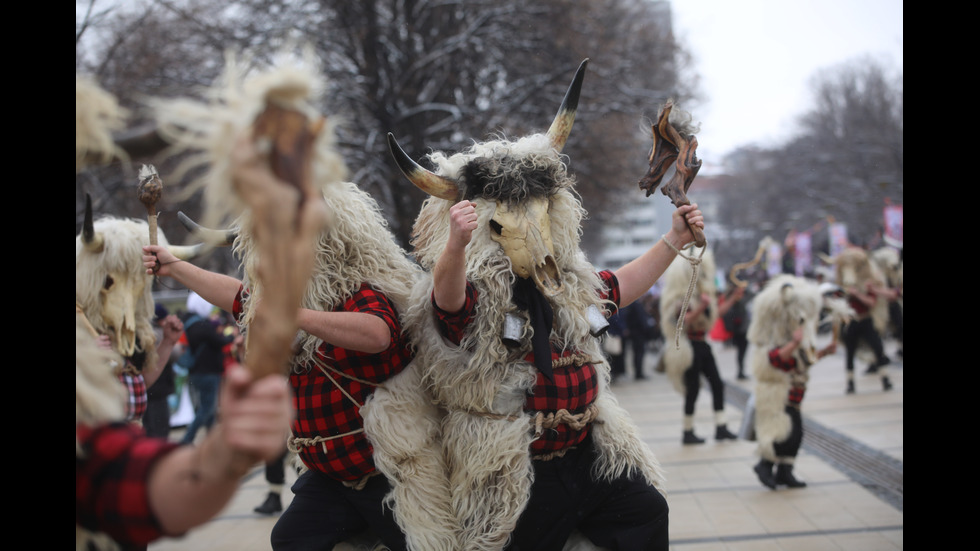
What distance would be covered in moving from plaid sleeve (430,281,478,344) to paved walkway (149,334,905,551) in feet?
9.25

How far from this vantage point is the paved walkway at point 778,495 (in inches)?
182

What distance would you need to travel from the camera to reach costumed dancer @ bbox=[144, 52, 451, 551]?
240 cm

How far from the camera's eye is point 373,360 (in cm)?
251

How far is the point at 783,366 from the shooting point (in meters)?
5.41

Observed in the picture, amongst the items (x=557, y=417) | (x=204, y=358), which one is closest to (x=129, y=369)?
(x=557, y=417)

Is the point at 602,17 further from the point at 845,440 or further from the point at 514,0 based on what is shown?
the point at 845,440

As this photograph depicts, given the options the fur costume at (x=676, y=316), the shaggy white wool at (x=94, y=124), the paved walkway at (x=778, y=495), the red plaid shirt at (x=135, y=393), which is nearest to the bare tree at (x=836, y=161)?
the paved walkway at (x=778, y=495)

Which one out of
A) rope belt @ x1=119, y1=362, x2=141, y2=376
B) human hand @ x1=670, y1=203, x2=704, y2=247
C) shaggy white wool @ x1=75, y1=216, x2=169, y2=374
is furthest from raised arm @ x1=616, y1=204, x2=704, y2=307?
rope belt @ x1=119, y1=362, x2=141, y2=376

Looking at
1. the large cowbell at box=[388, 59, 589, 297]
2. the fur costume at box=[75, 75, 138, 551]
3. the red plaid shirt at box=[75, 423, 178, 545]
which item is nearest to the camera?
the red plaid shirt at box=[75, 423, 178, 545]

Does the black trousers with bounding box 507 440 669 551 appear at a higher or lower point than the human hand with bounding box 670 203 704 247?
lower

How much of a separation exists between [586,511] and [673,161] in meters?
1.29

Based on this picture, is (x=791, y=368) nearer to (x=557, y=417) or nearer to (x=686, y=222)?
(x=686, y=222)

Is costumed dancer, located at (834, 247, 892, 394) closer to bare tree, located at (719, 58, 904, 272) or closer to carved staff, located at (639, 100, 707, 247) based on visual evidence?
carved staff, located at (639, 100, 707, 247)
